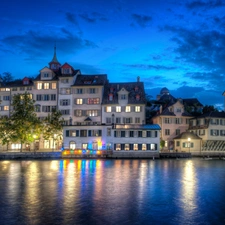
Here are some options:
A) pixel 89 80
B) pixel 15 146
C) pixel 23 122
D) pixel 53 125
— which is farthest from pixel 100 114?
pixel 15 146

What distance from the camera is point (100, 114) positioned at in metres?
88.9

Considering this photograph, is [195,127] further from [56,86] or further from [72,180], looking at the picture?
[72,180]

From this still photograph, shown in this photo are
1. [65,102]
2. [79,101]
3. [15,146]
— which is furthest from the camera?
[15,146]

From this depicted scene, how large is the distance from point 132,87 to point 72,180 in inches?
2257

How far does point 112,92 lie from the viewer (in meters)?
91.0

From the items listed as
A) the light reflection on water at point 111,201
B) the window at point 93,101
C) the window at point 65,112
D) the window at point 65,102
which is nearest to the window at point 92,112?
the window at point 93,101

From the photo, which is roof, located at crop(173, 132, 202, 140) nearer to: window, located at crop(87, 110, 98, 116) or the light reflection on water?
window, located at crop(87, 110, 98, 116)

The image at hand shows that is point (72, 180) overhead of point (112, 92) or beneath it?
beneath

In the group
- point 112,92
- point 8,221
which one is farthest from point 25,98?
point 8,221

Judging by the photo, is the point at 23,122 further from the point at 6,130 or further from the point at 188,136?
the point at 188,136

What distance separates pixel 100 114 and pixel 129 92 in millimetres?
10081

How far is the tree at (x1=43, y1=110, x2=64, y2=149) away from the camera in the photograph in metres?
83.6

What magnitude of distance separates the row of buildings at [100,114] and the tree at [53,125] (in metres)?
2.55

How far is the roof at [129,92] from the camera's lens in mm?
88250
